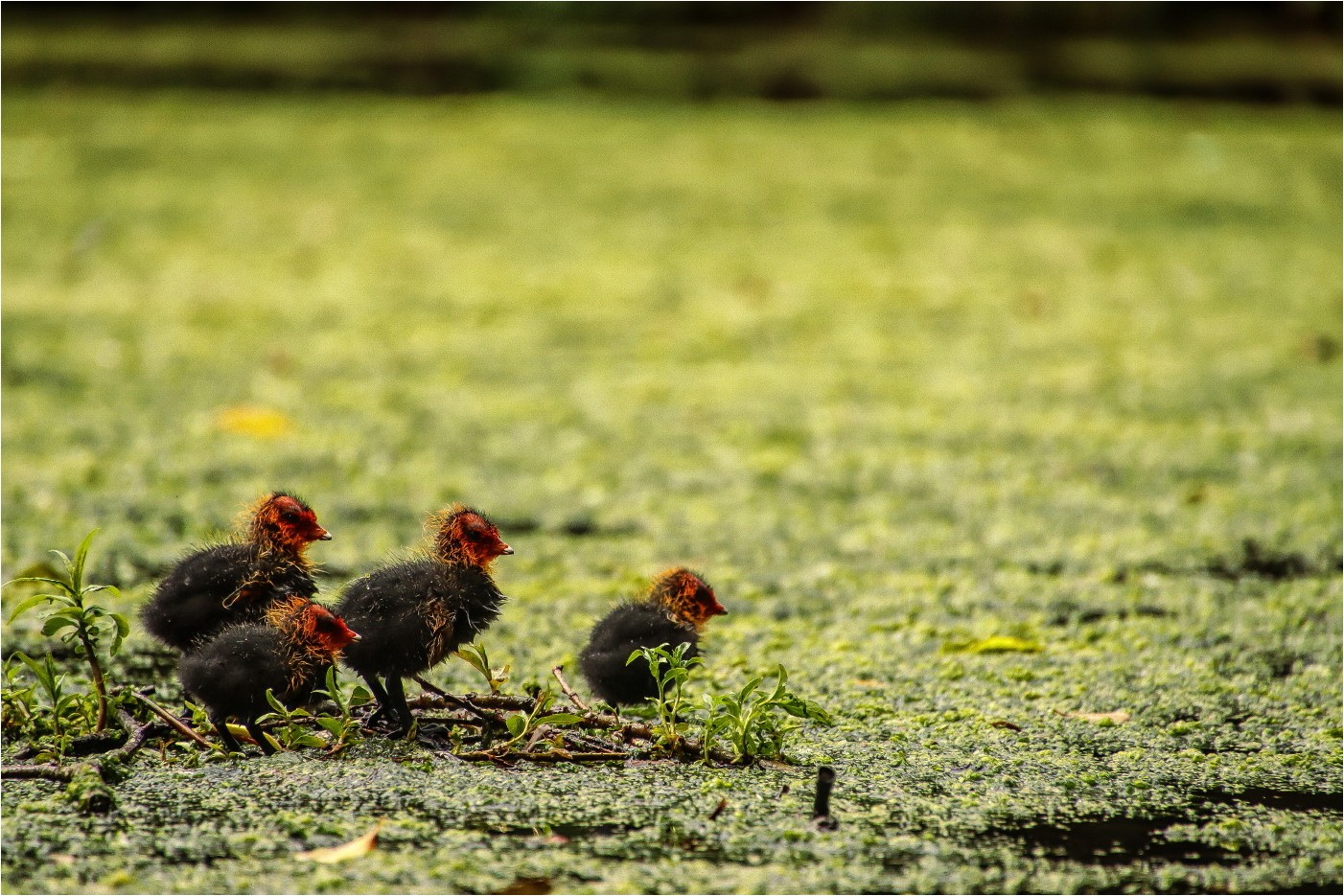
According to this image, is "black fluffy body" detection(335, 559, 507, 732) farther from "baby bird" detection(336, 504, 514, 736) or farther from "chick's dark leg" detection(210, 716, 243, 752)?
"chick's dark leg" detection(210, 716, 243, 752)

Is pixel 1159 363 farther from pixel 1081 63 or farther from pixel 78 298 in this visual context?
pixel 1081 63

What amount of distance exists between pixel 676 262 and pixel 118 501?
234 cm

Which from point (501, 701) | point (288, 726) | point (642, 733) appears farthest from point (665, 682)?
point (288, 726)

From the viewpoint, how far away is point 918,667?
2213mm

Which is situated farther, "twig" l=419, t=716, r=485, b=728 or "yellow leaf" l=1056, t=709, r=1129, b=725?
"yellow leaf" l=1056, t=709, r=1129, b=725

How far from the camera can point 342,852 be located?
1536 millimetres

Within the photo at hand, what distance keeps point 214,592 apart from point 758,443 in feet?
5.73

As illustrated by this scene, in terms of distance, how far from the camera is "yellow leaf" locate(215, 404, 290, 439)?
337 cm

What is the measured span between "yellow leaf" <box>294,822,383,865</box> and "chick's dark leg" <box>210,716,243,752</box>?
26 cm

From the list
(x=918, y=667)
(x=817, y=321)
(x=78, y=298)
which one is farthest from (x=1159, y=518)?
(x=78, y=298)

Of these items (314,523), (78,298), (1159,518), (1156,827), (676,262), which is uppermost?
(676,262)

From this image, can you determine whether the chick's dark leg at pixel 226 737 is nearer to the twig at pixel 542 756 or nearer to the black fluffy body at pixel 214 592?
the black fluffy body at pixel 214 592

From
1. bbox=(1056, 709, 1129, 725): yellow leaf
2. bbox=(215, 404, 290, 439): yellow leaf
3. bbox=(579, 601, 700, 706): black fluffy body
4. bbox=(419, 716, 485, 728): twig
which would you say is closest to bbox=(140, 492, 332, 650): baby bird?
bbox=(419, 716, 485, 728): twig

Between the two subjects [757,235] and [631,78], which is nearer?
[757,235]
